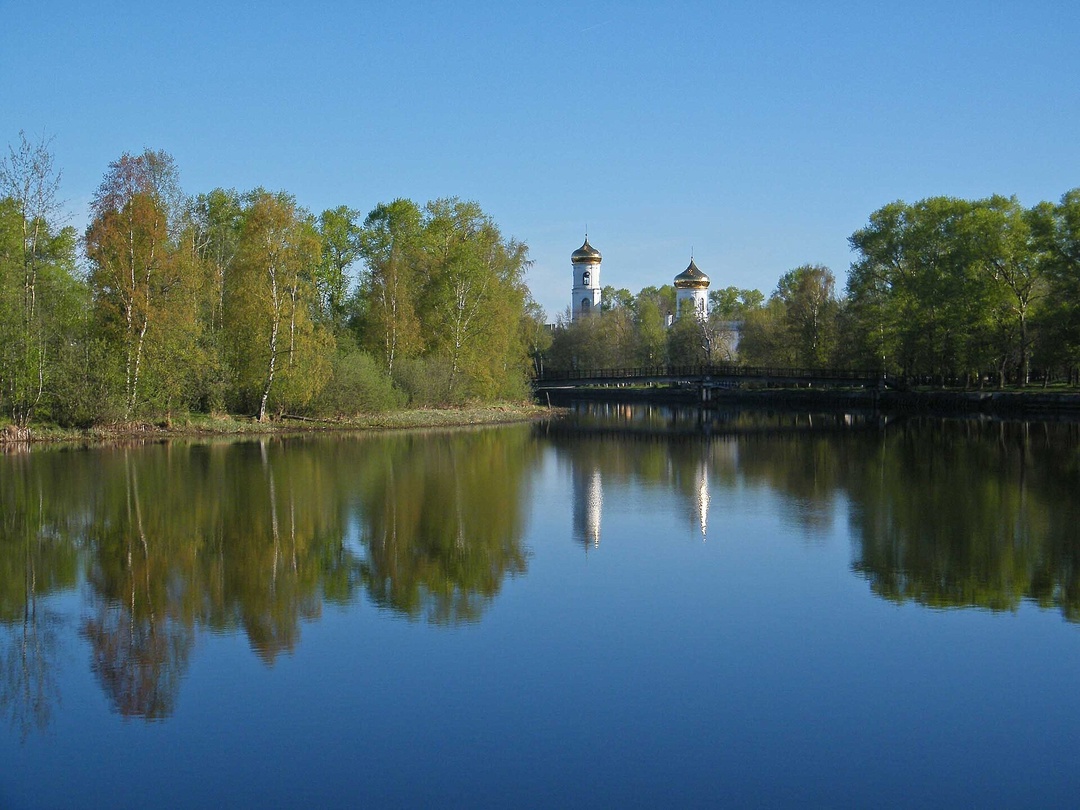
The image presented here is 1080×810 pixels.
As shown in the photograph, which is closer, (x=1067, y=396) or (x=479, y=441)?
(x=479, y=441)

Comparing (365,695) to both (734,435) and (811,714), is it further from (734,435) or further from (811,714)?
(734,435)

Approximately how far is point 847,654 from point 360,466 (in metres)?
19.2

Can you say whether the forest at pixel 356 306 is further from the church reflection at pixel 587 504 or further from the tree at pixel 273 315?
the church reflection at pixel 587 504

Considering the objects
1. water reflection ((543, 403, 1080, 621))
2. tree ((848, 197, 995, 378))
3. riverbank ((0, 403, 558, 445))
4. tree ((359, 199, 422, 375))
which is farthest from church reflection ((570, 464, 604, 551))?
tree ((848, 197, 995, 378))

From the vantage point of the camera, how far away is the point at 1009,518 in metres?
18.4

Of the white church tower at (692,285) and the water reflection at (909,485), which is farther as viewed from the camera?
the white church tower at (692,285)

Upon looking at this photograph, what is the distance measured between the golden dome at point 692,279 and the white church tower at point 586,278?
9902mm

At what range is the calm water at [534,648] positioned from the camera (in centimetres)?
758

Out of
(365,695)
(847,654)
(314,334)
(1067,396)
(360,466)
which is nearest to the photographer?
Result: (365,695)

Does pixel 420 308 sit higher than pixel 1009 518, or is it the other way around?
pixel 420 308

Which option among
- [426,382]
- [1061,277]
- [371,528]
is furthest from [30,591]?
[1061,277]

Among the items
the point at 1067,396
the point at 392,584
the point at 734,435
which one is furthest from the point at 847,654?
the point at 1067,396

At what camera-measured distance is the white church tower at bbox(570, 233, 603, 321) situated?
115 m

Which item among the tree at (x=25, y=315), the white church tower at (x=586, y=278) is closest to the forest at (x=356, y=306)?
the tree at (x=25, y=315)
